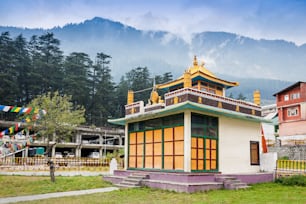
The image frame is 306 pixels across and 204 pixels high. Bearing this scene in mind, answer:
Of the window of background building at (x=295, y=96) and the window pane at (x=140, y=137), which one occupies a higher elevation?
the window of background building at (x=295, y=96)

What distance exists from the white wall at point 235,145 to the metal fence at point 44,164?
26.9 feet

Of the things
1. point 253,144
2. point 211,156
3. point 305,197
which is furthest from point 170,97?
point 305,197

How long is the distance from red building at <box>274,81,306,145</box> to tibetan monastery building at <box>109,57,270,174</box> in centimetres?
1966

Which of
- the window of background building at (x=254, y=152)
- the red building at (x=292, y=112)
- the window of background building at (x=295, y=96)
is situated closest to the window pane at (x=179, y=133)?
the window of background building at (x=254, y=152)

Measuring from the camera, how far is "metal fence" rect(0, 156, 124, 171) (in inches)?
720

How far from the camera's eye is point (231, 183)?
11.6 m

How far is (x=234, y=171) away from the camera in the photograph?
13766 mm

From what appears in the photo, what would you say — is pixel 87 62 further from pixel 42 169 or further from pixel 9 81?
pixel 42 169

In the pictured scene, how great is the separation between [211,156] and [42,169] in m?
10.9

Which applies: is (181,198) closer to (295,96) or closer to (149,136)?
(149,136)

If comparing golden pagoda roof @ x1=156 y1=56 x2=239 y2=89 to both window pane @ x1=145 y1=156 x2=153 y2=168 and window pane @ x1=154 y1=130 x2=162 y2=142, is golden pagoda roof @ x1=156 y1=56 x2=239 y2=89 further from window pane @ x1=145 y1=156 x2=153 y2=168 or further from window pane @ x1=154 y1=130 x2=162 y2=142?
window pane @ x1=145 y1=156 x2=153 y2=168

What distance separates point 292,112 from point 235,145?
2374 centimetres

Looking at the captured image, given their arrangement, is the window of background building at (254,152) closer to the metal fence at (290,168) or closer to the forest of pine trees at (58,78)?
the metal fence at (290,168)

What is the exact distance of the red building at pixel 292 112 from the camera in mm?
32812
